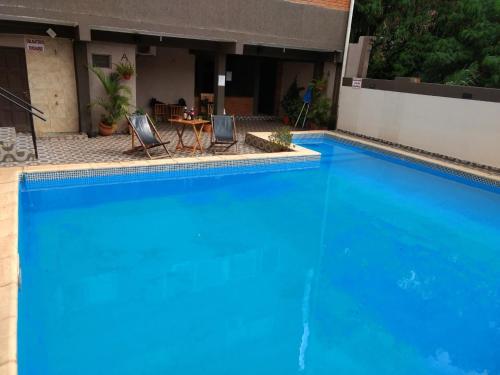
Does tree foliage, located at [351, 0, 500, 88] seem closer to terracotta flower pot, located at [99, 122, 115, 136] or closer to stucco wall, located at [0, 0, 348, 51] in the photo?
stucco wall, located at [0, 0, 348, 51]

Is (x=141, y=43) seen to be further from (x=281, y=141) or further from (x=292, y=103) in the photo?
(x=292, y=103)

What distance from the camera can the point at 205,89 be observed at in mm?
14672

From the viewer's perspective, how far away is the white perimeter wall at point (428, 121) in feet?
29.3

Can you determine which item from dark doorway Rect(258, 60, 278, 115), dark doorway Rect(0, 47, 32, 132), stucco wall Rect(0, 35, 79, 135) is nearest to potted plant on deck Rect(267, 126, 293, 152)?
stucco wall Rect(0, 35, 79, 135)

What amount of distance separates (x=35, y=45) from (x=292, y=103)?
7.95 m

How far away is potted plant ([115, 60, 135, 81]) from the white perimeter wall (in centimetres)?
636

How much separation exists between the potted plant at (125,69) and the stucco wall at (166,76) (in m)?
2.73

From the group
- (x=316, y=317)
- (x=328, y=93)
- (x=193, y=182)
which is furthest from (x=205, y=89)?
(x=316, y=317)

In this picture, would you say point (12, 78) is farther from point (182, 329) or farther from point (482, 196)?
point (482, 196)

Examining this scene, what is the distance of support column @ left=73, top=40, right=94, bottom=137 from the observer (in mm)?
9250

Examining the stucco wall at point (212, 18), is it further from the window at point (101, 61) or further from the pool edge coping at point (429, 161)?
the pool edge coping at point (429, 161)

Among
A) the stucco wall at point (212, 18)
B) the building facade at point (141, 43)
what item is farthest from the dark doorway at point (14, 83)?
the stucco wall at point (212, 18)

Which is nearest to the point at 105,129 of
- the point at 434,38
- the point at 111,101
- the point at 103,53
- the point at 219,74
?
the point at 111,101

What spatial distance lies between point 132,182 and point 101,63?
3952 mm
